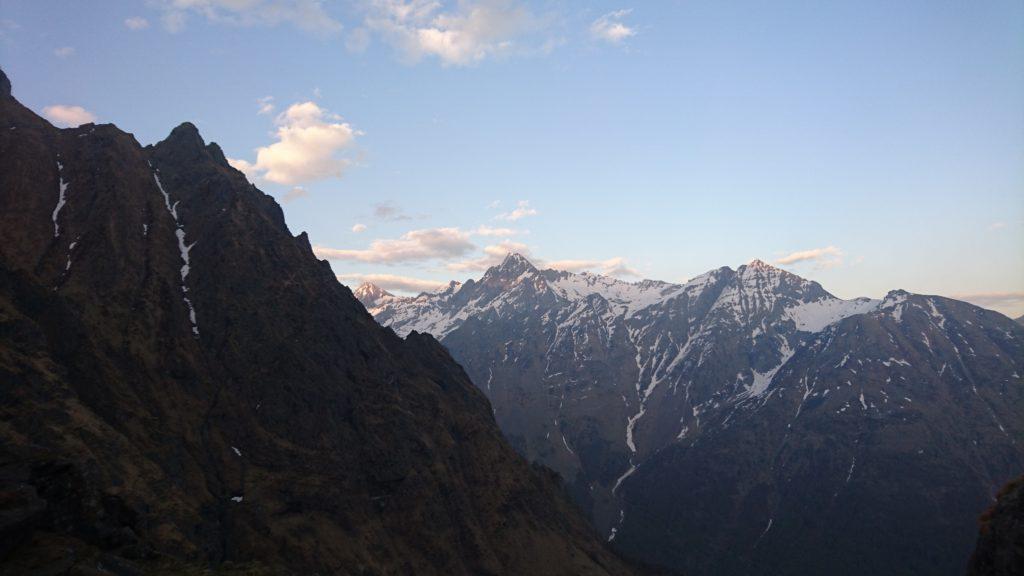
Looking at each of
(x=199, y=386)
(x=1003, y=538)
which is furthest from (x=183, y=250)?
(x=1003, y=538)

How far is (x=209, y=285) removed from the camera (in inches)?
6845

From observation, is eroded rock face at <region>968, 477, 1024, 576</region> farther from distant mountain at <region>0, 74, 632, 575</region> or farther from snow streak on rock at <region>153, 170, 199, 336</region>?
snow streak on rock at <region>153, 170, 199, 336</region>

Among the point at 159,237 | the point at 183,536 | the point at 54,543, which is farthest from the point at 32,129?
the point at 54,543

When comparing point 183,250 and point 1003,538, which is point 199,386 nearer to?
point 183,250

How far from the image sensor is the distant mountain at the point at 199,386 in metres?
112

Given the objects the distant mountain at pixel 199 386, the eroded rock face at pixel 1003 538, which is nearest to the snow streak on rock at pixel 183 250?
the distant mountain at pixel 199 386


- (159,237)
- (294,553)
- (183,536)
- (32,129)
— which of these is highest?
(32,129)

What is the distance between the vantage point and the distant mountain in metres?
112

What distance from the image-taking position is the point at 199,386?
5979 inches

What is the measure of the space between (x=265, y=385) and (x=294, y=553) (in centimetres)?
4783

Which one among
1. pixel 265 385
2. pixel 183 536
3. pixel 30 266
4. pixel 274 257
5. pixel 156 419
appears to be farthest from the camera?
pixel 274 257

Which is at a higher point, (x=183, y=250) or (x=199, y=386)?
(x=183, y=250)

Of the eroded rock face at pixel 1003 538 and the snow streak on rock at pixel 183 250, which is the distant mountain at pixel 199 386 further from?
the eroded rock face at pixel 1003 538

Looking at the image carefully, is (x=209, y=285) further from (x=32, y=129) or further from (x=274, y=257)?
(x=32, y=129)
